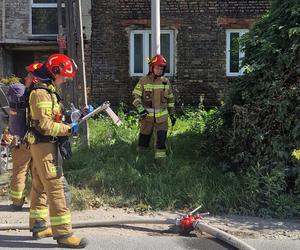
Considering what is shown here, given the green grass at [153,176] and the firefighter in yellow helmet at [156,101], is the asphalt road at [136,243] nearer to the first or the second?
the green grass at [153,176]

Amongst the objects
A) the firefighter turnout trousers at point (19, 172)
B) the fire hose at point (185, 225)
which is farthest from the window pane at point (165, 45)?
the fire hose at point (185, 225)

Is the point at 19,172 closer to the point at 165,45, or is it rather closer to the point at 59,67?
the point at 59,67

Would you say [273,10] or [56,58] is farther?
[273,10]

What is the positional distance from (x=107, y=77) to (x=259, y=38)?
831 centimetres

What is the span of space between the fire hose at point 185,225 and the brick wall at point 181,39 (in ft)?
33.5

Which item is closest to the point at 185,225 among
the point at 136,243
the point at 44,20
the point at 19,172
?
the point at 136,243

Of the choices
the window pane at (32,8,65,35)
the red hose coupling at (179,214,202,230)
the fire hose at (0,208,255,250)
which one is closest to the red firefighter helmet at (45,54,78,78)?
the fire hose at (0,208,255,250)

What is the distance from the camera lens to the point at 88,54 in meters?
16.0

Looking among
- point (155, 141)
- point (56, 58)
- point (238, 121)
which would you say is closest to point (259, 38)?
point (238, 121)

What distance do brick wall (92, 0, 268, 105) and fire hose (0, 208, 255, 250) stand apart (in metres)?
10.2

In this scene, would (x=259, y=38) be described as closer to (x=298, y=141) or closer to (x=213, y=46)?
(x=298, y=141)

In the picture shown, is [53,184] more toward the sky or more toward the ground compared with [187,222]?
more toward the sky

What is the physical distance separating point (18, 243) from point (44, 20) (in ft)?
39.8

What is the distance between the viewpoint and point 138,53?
640 inches
